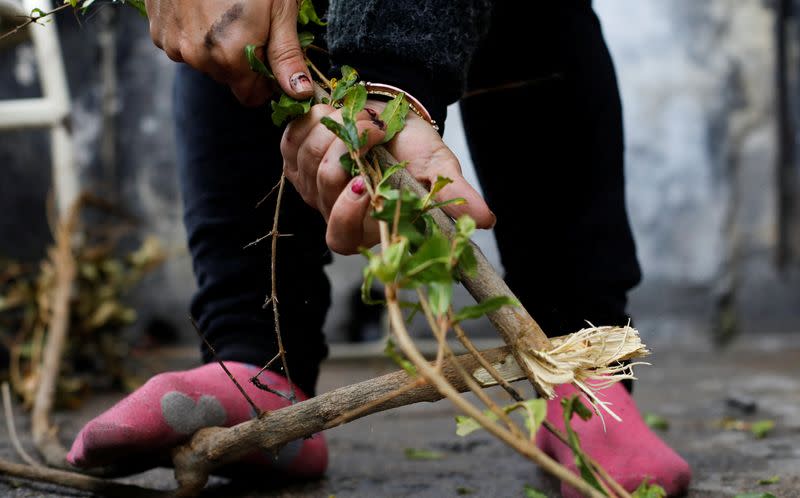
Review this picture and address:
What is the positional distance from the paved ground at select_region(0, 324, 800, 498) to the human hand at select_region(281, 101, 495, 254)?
425 mm

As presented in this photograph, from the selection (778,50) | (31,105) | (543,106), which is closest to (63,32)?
(31,105)

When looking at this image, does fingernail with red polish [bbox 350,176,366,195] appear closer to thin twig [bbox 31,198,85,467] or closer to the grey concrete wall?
thin twig [bbox 31,198,85,467]

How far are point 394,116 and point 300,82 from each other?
10 centimetres

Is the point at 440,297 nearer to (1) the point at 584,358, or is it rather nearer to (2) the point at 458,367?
(2) the point at 458,367

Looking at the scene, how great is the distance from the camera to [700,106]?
3014 mm

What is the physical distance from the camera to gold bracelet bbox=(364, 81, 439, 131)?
83 centimetres

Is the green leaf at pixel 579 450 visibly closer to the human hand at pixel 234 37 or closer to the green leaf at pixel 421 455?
the human hand at pixel 234 37

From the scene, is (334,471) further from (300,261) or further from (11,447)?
(11,447)

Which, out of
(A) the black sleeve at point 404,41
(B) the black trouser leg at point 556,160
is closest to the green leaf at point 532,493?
(B) the black trouser leg at point 556,160

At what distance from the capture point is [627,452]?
40.1 inches

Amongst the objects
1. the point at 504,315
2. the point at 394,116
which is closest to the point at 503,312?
the point at 504,315

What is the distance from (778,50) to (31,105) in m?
2.58

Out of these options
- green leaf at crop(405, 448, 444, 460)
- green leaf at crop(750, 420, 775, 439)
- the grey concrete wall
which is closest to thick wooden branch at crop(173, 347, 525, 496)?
green leaf at crop(405, 448, 444, 460)

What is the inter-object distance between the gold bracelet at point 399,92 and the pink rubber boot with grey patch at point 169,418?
0.38 meters
